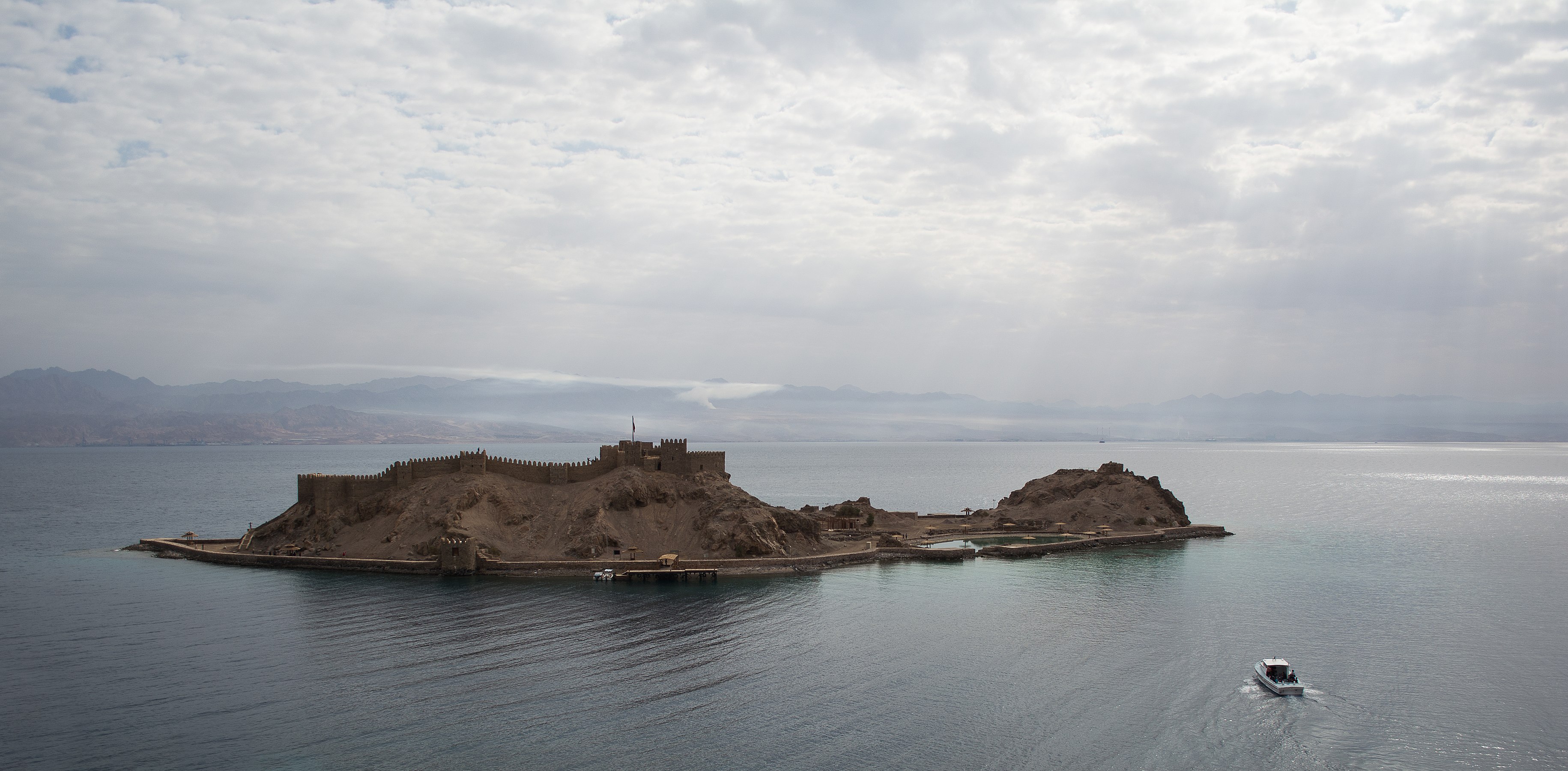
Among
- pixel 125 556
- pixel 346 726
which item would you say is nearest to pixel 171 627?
pixel 346 726

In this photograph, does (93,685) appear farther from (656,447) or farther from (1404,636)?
(1404,636)

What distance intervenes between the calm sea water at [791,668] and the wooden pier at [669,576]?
317cm

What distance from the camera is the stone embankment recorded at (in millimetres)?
79688

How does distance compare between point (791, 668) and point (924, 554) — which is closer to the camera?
point (791, 668)

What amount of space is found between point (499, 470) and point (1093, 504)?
74405mm

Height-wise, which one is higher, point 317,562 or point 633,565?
point 317,562

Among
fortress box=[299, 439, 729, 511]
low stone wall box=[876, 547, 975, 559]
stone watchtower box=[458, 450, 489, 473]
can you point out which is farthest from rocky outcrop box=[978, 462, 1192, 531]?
stone watchtower box=[458, 450, 489, 473]

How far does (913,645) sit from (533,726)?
81.3 ft

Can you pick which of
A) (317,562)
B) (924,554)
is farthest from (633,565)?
(924,554)

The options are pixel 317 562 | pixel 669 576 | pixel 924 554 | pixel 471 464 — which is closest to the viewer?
pixel 669 576

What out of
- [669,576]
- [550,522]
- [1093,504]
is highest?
[550,522]

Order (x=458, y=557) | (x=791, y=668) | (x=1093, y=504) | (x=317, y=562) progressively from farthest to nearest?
1. (x=1093, y=504)
2. (x=317, y=562)
3. (x=458, y=557)
4. (x=791, y=668)

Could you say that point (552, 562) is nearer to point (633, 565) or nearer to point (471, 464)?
point (633, 565)

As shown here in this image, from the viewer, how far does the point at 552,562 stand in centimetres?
8025
